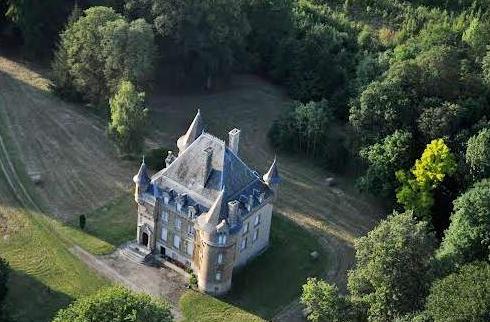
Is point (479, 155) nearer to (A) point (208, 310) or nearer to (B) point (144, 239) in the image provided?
(A) point (208, 310)

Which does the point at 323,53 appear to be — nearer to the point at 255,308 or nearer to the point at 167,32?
the point at 167,32

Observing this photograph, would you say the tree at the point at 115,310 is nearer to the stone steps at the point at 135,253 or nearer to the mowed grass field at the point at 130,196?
the mowed grass field at the point at 130,196

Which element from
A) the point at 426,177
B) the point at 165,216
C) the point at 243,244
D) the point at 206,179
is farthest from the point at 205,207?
the point at 426,177

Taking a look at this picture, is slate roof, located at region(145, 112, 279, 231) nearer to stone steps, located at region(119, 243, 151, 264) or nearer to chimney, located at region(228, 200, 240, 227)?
chimney, located at region(228, 200, 240, 227)

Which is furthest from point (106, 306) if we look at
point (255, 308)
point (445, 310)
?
point (445, 310)

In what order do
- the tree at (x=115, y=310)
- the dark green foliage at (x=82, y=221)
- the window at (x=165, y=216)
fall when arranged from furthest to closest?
1. the dark green foliage at (x=82, y=221)
2. the window at (x=165, y=216)
3. the tree at (x=115, y=310)

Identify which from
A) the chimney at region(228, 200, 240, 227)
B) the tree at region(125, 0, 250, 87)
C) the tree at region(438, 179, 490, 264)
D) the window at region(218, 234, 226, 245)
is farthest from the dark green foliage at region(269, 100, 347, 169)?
the window at region(218, 234, 226, 245)

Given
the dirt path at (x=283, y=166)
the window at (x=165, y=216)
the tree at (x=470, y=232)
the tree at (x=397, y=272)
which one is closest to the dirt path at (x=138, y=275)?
the window at (x=165, y=216)
